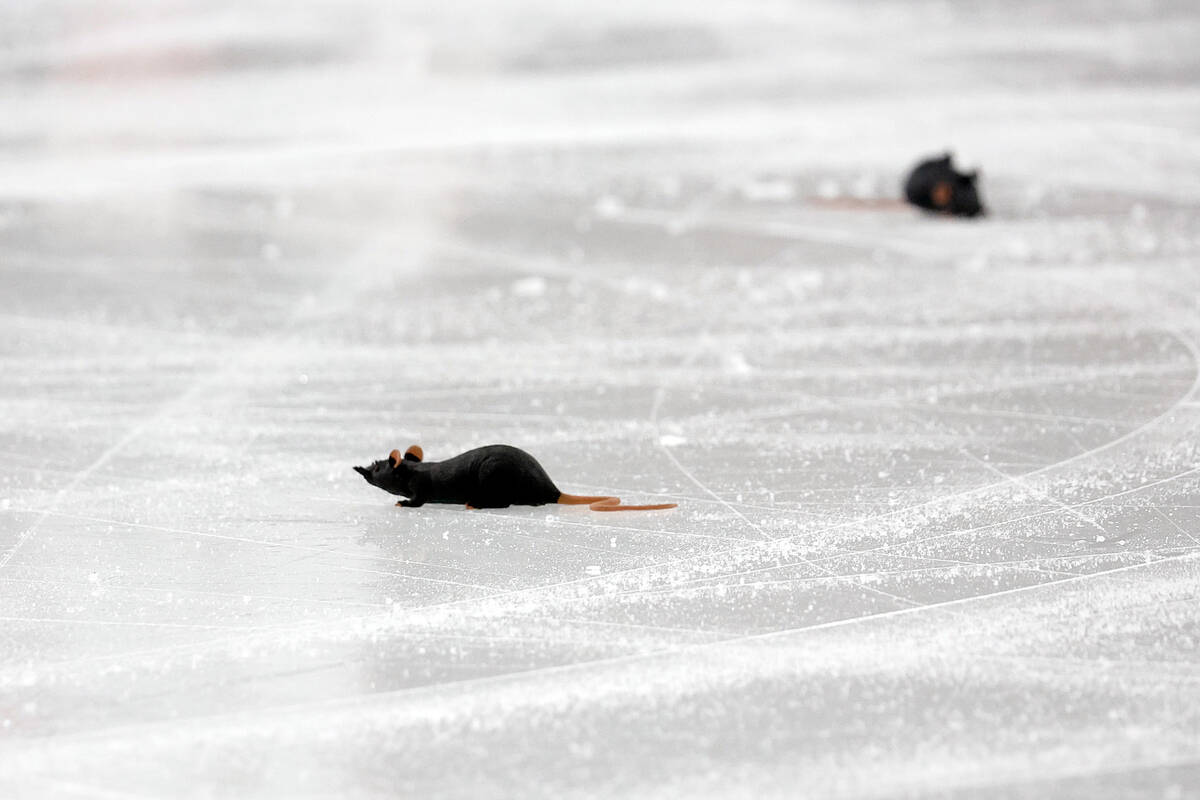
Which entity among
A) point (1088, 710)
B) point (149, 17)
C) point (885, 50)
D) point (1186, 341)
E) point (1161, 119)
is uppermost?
point (149, 17)

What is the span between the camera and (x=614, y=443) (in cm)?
284

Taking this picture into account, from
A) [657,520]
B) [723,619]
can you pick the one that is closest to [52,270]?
[657,520]

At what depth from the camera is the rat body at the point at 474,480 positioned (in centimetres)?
243

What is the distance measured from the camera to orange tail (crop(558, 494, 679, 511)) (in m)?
2.48

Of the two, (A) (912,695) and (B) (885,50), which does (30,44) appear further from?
(A) (912,695)

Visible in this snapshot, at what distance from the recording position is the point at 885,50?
7281mm

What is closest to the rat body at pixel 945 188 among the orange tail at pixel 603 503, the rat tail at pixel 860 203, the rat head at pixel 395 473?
the rat tail at pixel 860 203

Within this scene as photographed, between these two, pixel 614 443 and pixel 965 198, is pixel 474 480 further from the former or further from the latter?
pixel 965 198

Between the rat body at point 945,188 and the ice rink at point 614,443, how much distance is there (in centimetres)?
17

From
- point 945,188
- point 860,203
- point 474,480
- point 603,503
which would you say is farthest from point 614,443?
point 860,203

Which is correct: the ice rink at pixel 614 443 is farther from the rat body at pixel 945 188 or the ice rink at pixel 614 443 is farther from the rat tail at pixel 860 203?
the rat body at pixel 945 188

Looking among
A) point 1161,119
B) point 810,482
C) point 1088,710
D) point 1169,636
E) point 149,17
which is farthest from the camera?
point 149,17

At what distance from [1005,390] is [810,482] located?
708 millimetres

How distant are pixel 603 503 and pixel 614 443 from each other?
0.35 m
